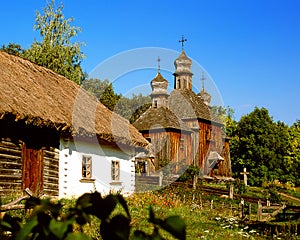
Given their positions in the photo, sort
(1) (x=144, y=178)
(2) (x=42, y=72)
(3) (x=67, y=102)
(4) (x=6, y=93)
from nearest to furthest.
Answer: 1. (4) (x=6, y=93)
2. (3) (x=67, y=102)
3. (2) (x=42, y=72)
4. (1) (x=144, y=178)

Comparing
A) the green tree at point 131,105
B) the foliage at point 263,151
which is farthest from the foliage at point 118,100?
the foliage at point 263,151

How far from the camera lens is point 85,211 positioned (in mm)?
1395

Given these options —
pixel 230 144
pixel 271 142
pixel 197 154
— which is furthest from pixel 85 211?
pixel 230 144

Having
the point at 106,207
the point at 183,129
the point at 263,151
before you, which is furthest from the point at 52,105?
the point at 263,151

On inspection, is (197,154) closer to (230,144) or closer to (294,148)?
(230,144)

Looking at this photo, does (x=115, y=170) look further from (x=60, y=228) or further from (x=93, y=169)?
(x=60, y=228)

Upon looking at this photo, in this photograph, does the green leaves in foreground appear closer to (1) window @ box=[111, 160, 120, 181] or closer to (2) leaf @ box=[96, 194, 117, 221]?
(2) leaf @ box=[96, 194, 117, 221]

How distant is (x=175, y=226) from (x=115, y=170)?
1938 centimetres

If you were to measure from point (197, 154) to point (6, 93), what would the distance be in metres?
28.3

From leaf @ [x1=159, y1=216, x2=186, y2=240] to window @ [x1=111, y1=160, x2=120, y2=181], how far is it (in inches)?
752

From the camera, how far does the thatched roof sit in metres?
14.3

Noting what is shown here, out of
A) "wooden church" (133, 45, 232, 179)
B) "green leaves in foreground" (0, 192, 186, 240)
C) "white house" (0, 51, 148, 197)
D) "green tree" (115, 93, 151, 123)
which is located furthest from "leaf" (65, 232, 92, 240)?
"green tree" (115, 93, 151, 123)

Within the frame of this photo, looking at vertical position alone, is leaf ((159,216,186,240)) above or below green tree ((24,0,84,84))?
below

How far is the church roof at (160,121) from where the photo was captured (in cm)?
3819
